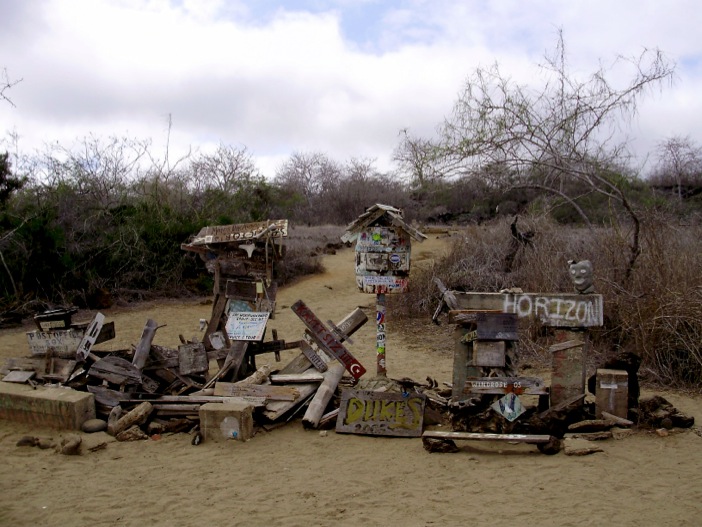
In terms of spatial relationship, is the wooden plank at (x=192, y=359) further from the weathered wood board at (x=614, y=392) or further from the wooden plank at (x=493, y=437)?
the weathered wood board at (x=614, y=392)

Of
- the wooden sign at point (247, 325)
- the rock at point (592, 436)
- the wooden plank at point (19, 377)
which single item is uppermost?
the wooden sign at point (247, 325)

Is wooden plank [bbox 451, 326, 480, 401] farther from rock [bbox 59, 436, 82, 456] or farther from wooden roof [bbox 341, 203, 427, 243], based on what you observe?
rock [bbox 59, 436, 82, 456]

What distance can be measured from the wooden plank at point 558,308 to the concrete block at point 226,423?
2.68 metres

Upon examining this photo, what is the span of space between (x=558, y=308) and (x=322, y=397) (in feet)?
8.18

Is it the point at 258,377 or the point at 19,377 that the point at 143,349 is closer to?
the point at 19,377

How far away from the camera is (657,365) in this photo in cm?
775

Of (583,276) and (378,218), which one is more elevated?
(378,218)

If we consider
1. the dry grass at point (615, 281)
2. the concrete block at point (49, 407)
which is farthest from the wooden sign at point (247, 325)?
the dry grass at point (615, 281)

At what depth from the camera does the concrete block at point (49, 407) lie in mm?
6430

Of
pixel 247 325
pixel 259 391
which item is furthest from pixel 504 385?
pixel 247 325

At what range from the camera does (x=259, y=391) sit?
22.1ft

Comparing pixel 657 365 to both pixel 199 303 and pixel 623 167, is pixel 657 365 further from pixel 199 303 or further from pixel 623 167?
pixel 199 303

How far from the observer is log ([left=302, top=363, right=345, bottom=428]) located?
638 centimetres

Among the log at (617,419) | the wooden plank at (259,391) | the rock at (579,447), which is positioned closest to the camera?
the rock at (579,447)
